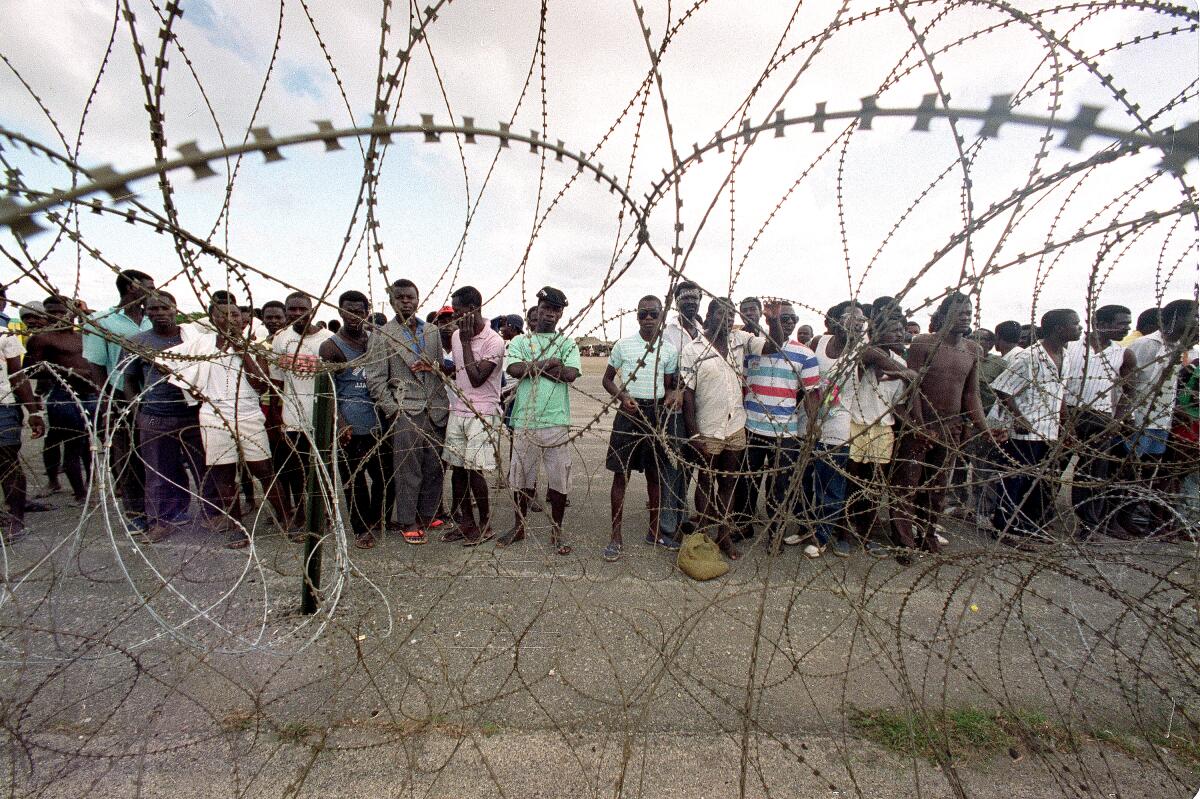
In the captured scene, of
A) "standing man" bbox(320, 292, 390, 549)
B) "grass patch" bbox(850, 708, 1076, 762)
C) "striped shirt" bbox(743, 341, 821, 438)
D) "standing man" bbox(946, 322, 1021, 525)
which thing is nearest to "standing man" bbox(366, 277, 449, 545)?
"standing man" bbox(320, 292, 390, 549)

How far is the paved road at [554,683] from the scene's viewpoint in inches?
78.2

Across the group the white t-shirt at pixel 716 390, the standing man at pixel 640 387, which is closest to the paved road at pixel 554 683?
the standing man at pixel 640 387

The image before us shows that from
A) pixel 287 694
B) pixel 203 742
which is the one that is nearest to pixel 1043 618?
pixel 287 694

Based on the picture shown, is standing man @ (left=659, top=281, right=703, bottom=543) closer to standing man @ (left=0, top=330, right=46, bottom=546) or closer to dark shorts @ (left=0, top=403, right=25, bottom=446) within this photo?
Answer: standing man @ (left=0, top=330, right=46, bottom=546)

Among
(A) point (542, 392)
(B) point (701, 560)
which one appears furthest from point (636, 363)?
(B) point (701, 560)

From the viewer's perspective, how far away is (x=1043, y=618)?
3410 millimetres

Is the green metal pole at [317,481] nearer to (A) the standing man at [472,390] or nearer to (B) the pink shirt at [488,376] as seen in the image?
(A) the standing man at [472,390]

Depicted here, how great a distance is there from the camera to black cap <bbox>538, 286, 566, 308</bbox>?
3.95m

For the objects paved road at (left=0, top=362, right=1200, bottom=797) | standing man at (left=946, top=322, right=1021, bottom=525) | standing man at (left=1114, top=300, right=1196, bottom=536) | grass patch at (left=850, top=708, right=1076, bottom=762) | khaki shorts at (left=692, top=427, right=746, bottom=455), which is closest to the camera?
paved road at (left=0, top=362, right=1200, bottom=797)

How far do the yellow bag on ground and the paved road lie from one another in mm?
168

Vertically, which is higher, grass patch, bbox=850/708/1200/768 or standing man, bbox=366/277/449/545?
standing man, bbox=366/277/449/545

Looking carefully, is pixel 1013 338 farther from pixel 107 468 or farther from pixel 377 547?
pixel 107 468

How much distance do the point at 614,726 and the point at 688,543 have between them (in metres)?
1.70

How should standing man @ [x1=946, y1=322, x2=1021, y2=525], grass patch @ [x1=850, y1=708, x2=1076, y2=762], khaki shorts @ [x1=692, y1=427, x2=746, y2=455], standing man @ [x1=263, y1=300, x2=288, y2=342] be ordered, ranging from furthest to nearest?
standing man @ [x1=263, y1=300, x2=288, y2=342], standing man @ [x1=946, y1=322, x2=1021, y2=525], khaki shorts @ [x1=692, y1=427, x2=746, y2=455], grass patch @ [x1=850, y1=708, x2=1076, y2=762]
